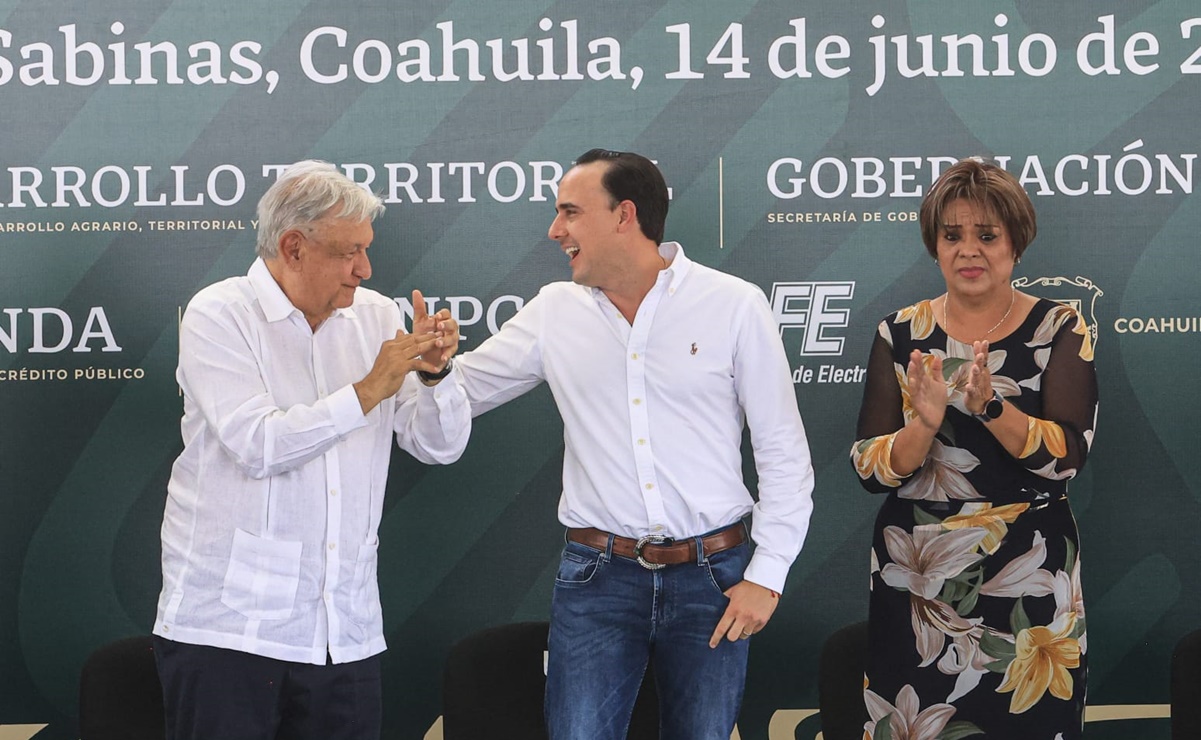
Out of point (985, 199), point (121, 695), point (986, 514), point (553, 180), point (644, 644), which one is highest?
point (553, 180)

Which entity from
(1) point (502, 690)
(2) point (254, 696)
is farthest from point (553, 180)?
(2) point (254, 696)

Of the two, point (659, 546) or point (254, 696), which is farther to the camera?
point (659, 546)

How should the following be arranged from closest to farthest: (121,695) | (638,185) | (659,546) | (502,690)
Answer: (659,546) < (638,185) < (121,695) < (502,690)

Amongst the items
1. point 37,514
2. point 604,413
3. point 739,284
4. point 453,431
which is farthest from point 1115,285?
point 37,514

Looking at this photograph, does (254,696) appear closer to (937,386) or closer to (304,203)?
(304,203)

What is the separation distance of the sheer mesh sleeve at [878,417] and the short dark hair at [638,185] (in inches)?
24.1

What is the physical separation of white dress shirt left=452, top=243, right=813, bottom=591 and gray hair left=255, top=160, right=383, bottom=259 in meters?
0.60

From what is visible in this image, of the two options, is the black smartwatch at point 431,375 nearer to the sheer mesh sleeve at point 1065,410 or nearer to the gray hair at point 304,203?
the gray hair at point 304,203

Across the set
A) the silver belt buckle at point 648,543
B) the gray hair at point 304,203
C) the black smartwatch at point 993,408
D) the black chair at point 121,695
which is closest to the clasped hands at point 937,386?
the black smartwatch at point 993,408

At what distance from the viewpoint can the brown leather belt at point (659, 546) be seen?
259cm

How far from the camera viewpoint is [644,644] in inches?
104

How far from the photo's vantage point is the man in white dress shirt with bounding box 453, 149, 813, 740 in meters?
2.60

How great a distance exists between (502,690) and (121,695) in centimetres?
97

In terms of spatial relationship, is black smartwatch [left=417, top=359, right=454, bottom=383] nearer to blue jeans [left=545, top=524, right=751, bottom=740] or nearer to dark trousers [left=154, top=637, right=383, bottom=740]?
blue jeans [left=545, top=524, right=751, bottom=740]
